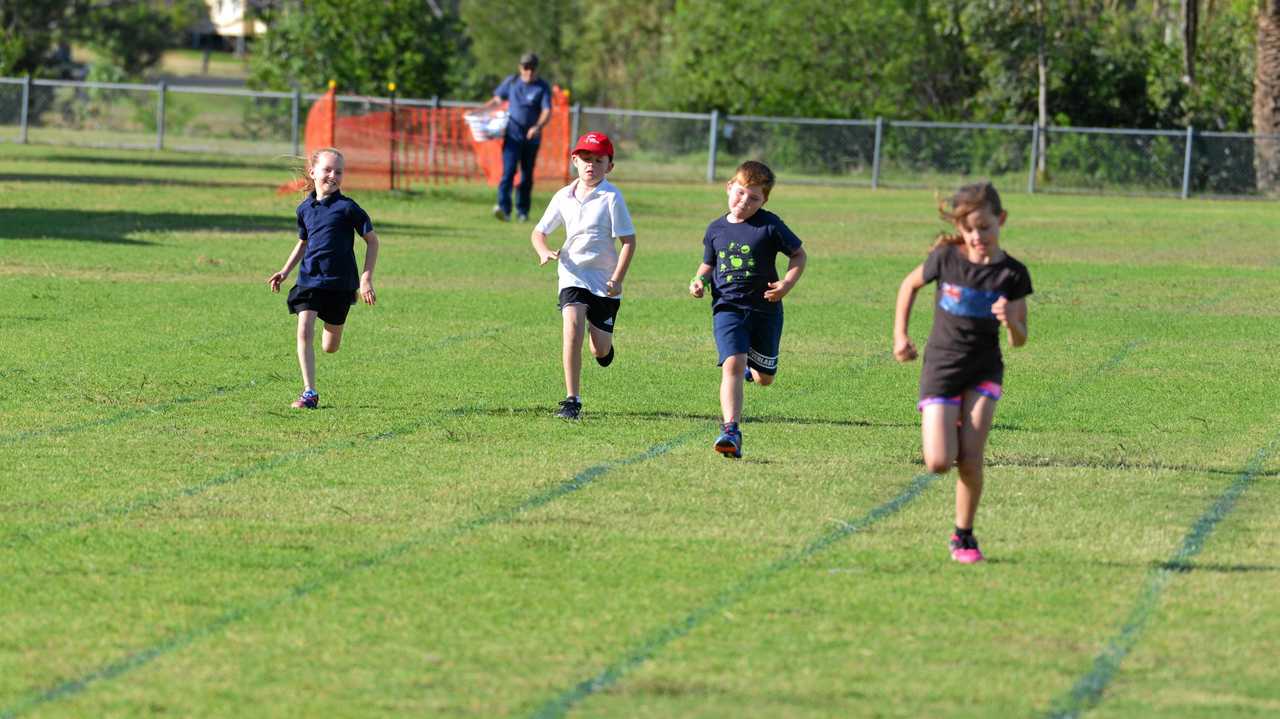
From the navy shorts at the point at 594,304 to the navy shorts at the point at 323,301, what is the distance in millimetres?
A: 1253

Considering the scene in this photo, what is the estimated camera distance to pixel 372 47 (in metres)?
46.2

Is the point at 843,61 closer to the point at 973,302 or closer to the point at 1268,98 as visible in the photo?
the point at 1268,98

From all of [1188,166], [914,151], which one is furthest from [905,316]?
[914,151]

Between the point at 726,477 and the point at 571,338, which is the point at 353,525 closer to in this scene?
the point at 726,477

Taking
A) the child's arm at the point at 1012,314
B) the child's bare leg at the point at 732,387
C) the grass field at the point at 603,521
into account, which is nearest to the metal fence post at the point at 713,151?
the grass field at the point at 603,521

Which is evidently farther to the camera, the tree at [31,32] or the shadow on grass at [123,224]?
the tree at [31,32]

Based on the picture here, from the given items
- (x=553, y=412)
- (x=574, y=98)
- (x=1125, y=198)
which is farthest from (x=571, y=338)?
(x=574, y=98)

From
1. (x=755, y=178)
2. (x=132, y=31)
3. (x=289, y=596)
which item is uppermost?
(x=132, y=31)

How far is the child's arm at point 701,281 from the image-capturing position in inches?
381

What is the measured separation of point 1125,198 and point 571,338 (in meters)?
28.8

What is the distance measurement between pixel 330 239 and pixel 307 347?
63 centimetres

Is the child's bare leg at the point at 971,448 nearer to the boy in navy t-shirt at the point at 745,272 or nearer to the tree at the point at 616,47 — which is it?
the boy in navy t-shirt at the point at 745,272

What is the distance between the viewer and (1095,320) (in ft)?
54.7

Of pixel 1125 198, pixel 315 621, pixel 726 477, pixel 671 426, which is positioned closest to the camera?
pixel 315 621
